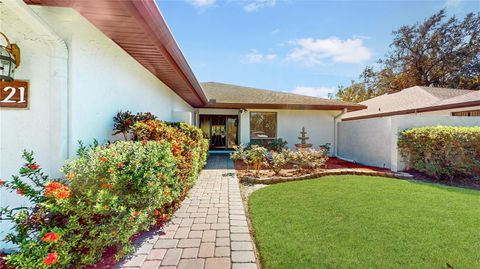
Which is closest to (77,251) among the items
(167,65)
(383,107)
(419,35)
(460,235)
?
(167,65)

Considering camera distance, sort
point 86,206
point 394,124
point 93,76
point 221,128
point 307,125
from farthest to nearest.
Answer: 1. point 221,128
2. point 307,125
3. point 394,124
4. point 93,76
5. point 86,206

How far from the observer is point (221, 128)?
1394 centimetres

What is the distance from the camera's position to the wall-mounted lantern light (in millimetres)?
2496

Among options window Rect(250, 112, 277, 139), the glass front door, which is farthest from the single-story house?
the glass front door

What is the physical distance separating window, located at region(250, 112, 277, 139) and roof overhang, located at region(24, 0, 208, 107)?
26.9 feet

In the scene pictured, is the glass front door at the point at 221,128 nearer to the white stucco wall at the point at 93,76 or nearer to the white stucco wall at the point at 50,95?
the white stucco wall at the point at 93,76

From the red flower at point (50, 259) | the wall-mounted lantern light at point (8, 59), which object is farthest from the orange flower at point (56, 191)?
the wall-mounted lantern light at point (8, 59)

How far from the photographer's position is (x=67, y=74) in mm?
2998

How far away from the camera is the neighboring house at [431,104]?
34.6 ft

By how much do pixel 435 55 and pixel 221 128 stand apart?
26389mm

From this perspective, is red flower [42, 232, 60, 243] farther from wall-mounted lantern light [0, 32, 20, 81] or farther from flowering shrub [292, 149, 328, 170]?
flowering shrub [292, 149, 328, 170]

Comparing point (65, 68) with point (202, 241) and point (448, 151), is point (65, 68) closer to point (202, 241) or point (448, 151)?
point (202, 241)

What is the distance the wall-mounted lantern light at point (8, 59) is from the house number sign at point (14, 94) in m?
0.23

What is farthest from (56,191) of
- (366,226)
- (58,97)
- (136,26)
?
(366,226)
